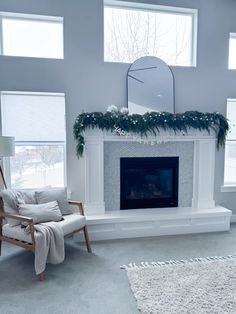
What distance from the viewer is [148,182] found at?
4172mm

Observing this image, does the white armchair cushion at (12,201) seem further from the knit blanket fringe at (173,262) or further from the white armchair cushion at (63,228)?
the knit blanket fringe at (173,262)

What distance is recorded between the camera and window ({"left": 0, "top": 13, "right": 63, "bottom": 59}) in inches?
148

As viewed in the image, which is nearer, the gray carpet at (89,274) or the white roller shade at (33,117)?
the gray carpet at (89,274)

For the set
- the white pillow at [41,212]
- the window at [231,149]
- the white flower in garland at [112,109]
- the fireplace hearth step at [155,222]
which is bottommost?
the fireplace hearth step at [155,222]

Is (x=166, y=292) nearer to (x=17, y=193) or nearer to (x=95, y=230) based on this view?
(x=95, y=230)

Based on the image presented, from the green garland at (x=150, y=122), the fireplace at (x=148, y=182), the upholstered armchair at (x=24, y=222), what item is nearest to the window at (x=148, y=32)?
the green garland at (x=150, y=122)

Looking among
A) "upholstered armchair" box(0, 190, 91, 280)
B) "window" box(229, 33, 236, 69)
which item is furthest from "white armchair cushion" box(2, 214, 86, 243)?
"window" box(229, 33, 236, 69)

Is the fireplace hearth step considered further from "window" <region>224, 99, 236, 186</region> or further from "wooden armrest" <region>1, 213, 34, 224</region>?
"wooden armrest" <region>1, 213, 34, 224</region>

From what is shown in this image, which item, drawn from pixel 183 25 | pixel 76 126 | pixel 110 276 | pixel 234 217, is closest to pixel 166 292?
pixel 110 276

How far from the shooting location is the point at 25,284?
256cm

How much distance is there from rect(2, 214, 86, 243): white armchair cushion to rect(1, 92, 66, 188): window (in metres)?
0.98

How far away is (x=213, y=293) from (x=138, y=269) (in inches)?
30.8

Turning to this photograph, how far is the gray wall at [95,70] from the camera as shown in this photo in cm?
371

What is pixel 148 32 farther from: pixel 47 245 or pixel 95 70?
pixel 47 245
